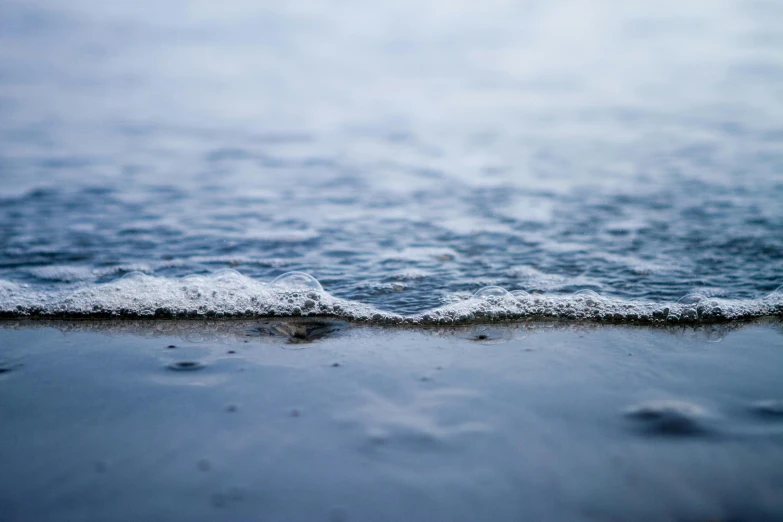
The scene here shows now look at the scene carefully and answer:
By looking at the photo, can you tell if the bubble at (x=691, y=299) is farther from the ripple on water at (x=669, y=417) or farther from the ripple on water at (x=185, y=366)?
the ripple on water at (x=185, y=366)

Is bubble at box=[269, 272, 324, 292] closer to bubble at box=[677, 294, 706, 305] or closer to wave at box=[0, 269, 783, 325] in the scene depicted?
wave at box=[0, 269, 783, 325]

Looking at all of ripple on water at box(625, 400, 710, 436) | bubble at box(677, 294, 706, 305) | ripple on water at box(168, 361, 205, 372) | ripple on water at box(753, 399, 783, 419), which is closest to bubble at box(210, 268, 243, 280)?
ripple on water at box(168, 361, 205, 372)

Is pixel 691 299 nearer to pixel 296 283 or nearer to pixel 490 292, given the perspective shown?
pixel 490 292

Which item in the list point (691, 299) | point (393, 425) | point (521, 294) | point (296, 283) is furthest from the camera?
point (296, 283)

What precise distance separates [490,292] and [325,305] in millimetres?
1002

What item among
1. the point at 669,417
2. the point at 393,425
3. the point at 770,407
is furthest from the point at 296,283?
the point at 770,407

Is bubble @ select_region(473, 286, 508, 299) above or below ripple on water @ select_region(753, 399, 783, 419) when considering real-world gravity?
above

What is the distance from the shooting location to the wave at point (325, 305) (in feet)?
11.0

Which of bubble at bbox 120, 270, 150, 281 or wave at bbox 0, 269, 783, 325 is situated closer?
wave at bbox 0, 269, 783, 325

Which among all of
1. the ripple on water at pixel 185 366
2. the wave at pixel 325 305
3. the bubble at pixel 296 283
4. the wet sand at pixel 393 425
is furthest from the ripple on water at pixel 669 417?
the bubble at pixel 296 283

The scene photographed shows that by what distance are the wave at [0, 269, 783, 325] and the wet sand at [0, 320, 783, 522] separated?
0.19 meters

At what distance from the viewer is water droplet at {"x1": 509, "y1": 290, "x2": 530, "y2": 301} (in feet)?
11.7

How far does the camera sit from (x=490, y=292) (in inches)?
142

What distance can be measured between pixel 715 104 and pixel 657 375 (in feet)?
42.9
